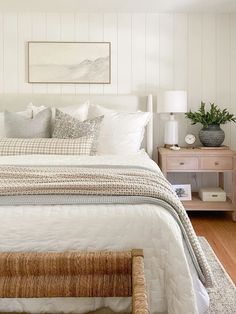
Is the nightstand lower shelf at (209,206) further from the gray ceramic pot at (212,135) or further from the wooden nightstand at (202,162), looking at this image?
the gray ceramic pot at (212,135)

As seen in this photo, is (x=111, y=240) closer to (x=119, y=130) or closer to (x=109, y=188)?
(x=109, y=188)

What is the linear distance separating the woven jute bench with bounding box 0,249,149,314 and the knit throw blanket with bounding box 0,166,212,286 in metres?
0.31

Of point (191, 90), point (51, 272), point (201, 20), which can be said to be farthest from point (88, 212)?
point (201, 20)

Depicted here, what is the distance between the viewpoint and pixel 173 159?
402 cm

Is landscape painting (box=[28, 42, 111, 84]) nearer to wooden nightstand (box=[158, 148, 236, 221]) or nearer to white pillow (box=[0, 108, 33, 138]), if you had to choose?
white pillow (box=[0, 108, 33, 138])

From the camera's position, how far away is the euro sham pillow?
11.8ft

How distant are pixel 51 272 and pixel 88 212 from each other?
0.28m

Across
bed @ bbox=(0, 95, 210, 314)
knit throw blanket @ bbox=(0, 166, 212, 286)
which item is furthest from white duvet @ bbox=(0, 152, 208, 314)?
knit throw blanket @ bbox=(0, 166, 212, 286)

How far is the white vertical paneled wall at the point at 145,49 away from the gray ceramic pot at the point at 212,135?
0.36m

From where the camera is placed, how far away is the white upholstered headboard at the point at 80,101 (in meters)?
4.23

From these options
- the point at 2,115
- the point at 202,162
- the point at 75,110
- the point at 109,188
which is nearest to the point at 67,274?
the point at 109,188

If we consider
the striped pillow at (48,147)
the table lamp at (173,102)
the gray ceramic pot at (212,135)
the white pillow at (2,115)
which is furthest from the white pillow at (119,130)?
the gray ceramic pot at (212,135)

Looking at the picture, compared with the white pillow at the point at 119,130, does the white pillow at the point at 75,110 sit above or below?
above

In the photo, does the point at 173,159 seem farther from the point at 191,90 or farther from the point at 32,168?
the point at 32,168
